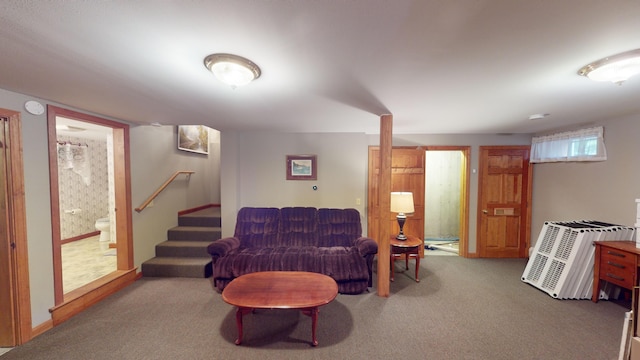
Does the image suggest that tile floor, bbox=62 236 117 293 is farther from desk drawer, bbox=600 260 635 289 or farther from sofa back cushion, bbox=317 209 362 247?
desk drawer, bbox=600 260 635 289

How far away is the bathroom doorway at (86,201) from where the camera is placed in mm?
2379

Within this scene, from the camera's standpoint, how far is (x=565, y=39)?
128cm

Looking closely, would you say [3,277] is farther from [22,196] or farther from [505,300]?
[505,300]

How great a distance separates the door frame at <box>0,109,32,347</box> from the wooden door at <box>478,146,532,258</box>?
19.2ft

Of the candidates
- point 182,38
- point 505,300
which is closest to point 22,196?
point 182,38

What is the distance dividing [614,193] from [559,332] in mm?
2091

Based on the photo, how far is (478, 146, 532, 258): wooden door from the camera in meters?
4.12

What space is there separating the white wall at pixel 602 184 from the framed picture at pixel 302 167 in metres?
3.85

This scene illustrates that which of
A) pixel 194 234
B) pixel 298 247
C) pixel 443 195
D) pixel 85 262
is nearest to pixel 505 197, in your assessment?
pixel 443 195

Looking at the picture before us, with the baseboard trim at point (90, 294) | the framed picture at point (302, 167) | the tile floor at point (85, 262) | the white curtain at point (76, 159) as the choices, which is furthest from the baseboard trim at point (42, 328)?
the white curtain at point (76, 159)

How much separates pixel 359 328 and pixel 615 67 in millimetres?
2752

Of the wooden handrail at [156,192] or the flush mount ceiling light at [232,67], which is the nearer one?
the flush mount ceiling light at [232,67]

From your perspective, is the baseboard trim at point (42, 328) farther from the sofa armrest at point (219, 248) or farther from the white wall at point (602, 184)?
the white wall at point (602, 184)

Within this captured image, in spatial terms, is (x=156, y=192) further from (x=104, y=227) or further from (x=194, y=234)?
(x=104, y=227)
